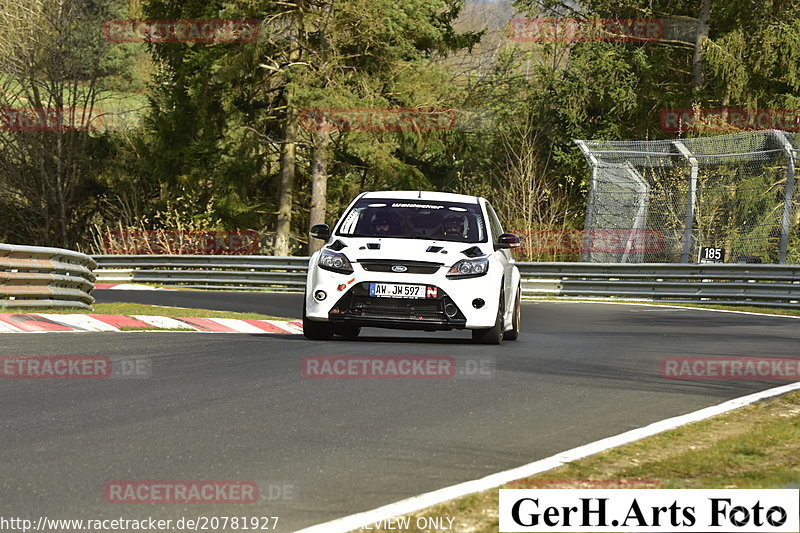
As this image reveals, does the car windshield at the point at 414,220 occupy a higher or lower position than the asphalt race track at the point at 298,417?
higher

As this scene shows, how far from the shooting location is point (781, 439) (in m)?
7.68

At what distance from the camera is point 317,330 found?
13453 millimetres

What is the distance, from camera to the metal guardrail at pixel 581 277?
84.7 feet

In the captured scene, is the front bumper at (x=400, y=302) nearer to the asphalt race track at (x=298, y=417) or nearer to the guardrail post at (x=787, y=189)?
the asphalt race track at (x=298, y=417)

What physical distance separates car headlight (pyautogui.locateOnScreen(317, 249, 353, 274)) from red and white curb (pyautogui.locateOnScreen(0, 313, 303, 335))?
3.02 meters

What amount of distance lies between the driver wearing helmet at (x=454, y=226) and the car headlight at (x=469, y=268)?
68cm

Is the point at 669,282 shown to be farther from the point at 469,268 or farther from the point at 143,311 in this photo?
the point at 469,268

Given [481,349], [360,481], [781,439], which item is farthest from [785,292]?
[360,481]

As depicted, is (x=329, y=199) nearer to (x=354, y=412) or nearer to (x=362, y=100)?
(x=362, y=100)

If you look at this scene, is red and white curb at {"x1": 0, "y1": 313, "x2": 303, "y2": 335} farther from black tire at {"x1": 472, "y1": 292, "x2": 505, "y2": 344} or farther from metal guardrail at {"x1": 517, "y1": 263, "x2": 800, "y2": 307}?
metal guardrail at {"x1": 517, "y1": 263, "x2": 800, "y2": 307}

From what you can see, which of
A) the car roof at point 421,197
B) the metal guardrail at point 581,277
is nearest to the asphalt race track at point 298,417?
the car roof at point 421,197

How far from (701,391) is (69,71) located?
4158 cm

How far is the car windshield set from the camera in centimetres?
1360

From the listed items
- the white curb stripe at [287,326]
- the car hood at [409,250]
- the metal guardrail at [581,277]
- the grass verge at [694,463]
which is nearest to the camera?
the grass verge at [694,463]
